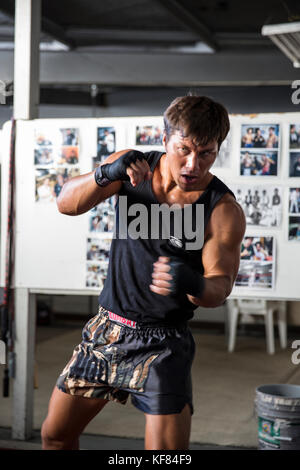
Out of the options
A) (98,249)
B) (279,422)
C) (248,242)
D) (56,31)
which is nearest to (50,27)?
(56,31)

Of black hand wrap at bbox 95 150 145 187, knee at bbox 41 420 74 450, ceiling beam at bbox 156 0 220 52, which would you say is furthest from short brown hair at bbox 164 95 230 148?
ceiling beam at bbox 156 0 220 52

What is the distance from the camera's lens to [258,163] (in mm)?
3252

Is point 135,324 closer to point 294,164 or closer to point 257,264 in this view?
point 257,264

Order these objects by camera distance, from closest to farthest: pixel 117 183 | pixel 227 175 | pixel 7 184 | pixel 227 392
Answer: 1. pixel 117 183
2. pixel 227 175
3. pixel 7 184
4. pixel 227 392

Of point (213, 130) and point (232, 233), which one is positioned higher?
point (213, 130)

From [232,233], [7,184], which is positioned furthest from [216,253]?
[7,184]

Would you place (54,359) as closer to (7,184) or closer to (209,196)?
(7,184)

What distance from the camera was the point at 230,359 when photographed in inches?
236

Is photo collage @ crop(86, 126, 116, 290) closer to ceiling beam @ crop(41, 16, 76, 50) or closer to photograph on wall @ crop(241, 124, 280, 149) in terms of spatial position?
photograph on wall @ crop(241, 124, 280, 149)

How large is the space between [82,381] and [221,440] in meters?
1.88

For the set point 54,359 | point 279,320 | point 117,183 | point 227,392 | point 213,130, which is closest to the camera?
point 213,130

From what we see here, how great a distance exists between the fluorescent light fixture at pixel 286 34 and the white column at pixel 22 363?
198cm

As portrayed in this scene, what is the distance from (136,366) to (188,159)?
0.69 metres

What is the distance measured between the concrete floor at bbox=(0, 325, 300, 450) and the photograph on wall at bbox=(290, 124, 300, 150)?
1.73 m
